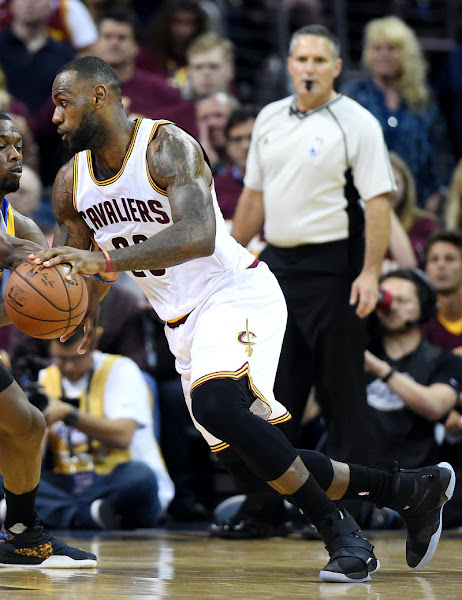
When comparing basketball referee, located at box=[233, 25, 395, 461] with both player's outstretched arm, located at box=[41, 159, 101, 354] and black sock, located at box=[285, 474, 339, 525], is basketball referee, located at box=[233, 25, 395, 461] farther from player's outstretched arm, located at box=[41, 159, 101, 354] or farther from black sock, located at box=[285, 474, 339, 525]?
black sock, located at box=[285, 474, 339, 525]

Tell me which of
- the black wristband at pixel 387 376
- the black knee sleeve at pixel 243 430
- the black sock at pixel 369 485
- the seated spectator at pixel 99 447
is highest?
the black knee sleeve at pixel 243 430

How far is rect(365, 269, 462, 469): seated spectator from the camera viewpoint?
21.8 feet

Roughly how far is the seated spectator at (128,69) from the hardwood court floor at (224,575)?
14.0 feet

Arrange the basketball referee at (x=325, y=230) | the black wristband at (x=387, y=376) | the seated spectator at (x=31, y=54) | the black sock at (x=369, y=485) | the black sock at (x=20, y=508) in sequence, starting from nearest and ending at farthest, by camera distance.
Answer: the black sock at (x=369, y=485) < the black sock at (x=20, y=508) < the basketball referee at (x=325, y=230) < the black wristband at (x=387, y=376) < the seated spectator at (x=31, y=54)

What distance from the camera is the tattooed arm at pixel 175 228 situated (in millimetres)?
3975

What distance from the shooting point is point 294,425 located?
6.00 meters

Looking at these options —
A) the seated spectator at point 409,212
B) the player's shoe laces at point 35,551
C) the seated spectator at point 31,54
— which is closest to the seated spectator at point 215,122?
the seated spectator at point 409,212

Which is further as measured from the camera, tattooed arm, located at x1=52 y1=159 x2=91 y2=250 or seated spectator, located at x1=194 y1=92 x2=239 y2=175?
seated spectator, located at x1=194 y1=92 x2=239 y2=175

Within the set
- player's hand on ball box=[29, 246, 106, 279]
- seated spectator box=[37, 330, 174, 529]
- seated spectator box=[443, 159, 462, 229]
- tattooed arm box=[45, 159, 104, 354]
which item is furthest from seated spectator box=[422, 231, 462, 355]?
player's hand on ball box=[29, 246, 106, 279]

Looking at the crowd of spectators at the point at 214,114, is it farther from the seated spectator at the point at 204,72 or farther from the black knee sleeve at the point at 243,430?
the black knee sleeve at the point at 243,430

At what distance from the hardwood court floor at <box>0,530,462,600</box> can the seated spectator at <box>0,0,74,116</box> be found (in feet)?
15.5

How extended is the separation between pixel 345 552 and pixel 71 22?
23.3 ft

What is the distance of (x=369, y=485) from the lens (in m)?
4.50

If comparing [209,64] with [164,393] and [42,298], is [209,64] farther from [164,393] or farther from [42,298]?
[42,298]
